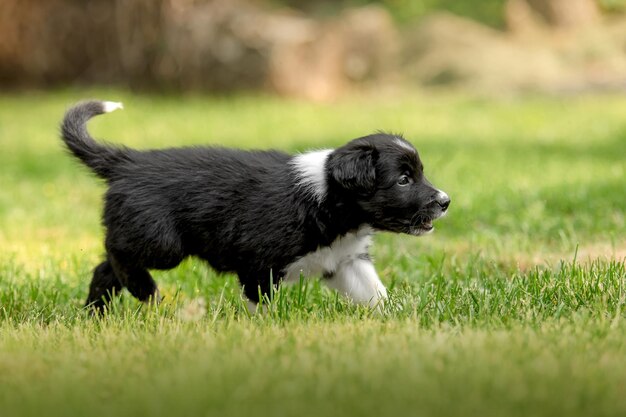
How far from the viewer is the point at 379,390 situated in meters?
3.21

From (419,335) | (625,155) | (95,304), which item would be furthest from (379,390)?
(625,155)

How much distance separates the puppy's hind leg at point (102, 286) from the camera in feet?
17.0

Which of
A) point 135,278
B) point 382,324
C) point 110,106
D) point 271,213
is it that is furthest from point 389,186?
point 110,106

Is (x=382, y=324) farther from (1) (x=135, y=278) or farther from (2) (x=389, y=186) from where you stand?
(1) (x=135, y=278)

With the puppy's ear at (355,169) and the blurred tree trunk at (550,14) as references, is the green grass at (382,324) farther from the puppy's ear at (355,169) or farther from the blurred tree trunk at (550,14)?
the blurred tree trunk at (550,14)

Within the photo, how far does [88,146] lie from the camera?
5.18 metres

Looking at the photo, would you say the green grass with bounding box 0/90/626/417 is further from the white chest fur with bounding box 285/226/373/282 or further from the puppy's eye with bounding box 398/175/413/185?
the puppy's eye with bounding box 398/175/413/185

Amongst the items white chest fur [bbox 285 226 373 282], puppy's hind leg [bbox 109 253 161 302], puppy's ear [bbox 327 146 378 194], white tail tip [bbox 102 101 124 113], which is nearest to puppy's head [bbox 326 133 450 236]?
puppy's ear [bbox 327 146 378 194]

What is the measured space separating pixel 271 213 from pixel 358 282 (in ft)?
1.81

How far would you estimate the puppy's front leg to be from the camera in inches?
189

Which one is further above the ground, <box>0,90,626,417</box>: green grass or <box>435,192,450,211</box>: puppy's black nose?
<box>435,192,450,211</box>: puppy's black nose

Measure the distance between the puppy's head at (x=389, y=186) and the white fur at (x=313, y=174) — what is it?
0.04 meters

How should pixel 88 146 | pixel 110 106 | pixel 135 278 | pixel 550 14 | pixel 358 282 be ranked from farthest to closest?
pixel 550 14
pixel 110 106
pixel 88 146
pixel 135 278
pixel 358 282

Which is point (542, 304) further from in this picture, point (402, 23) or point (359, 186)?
point (402, 23)
